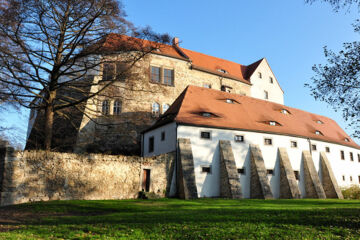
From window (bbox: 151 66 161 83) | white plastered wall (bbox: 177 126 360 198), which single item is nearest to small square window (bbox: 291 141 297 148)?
white plastered wall (bbox: 177 126 360 198)

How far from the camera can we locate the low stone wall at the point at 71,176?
1659cm

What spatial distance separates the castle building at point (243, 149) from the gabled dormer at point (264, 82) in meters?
10.3

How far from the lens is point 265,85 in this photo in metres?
45.6

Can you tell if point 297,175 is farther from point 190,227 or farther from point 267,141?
point 190,227

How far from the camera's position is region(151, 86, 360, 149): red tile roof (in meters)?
25.8

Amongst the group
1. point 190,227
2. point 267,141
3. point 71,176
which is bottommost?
point 190,227

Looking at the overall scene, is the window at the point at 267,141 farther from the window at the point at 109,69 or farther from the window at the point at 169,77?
the window at the point at 109,69

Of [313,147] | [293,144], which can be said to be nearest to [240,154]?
[293,144]

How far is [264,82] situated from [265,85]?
456mm

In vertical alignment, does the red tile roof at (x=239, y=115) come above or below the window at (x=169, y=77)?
below

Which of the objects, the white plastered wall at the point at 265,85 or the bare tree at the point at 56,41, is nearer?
the bare tree at the point at 56,41

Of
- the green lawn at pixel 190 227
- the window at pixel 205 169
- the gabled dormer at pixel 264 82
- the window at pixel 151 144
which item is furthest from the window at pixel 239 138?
the gabled dormer at pixel 264 82

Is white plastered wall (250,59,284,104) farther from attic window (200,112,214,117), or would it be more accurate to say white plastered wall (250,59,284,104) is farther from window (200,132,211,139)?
window (200,132,211,139)

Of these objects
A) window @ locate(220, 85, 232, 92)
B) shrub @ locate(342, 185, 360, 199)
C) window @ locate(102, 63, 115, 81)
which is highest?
window @ locate(220, 85, 232, 92)
